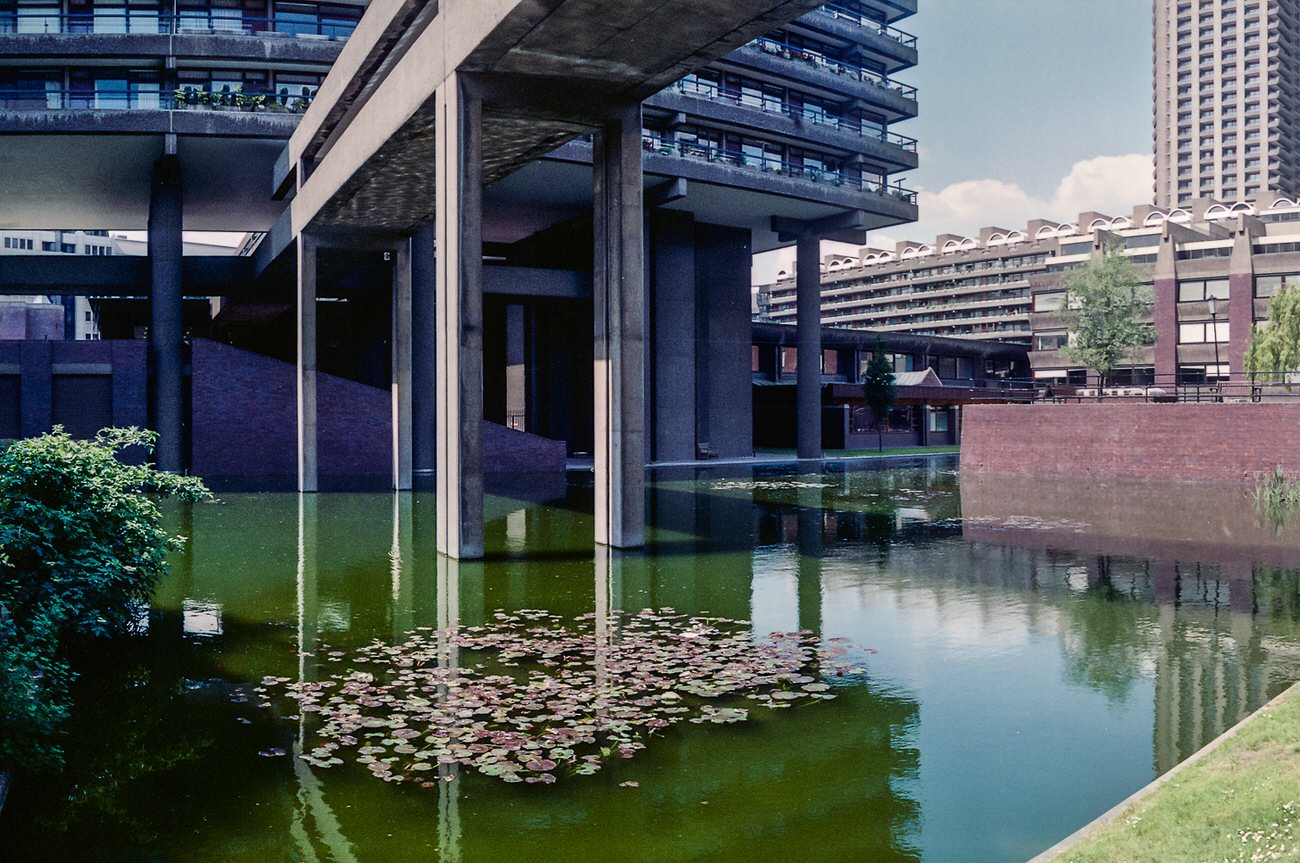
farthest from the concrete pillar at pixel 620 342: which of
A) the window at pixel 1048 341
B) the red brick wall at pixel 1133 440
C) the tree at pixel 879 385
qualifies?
the window at pixel 1048 341

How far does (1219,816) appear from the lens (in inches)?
235

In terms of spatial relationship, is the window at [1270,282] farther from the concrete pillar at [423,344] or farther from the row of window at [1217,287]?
the concrete pillar at [423,344]

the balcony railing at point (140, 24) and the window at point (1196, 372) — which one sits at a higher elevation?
the balcony railing at point (140, 24)

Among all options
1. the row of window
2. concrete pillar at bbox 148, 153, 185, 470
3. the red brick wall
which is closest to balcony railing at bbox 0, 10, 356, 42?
concrete pillar at bbox 148, 153, 185, 470

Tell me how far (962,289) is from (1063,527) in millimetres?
103973

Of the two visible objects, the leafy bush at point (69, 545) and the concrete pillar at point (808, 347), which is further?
the concrete pillar at point (808, 347)

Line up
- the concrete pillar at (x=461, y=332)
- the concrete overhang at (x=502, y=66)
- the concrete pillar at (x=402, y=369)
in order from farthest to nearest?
the concrete pillar at (x=402, y=369) < the concrete pillar at (x=461, y=332) < the concrete overhang at (x=502, y=66)

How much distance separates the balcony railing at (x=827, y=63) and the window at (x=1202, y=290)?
41.9 m

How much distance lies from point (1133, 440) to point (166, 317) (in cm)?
3202

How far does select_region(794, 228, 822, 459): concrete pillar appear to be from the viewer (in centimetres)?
4881

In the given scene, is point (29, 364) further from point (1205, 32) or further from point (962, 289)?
point (1205, 32)

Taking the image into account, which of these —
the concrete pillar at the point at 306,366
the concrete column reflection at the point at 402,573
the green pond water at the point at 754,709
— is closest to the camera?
the green pond water at the point at 754,709

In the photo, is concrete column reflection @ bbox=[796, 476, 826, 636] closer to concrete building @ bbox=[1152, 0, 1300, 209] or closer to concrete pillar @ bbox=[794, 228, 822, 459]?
concrete pillar @ bbox=[794, 228, 822, 459]

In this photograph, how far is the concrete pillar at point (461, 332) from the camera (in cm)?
1770
